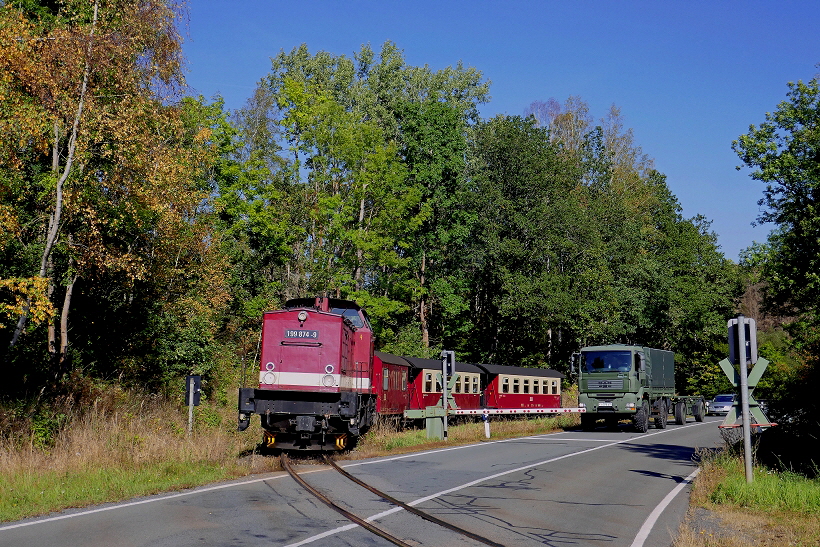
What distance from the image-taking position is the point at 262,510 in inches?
423

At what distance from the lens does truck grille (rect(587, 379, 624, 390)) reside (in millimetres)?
31156

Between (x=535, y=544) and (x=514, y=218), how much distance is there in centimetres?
4259

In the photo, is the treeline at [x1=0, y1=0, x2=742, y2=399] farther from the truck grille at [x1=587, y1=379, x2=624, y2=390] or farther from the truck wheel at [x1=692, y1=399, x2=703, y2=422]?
the truck grille at [x1=587, y1=379, x2=624, y2=390]

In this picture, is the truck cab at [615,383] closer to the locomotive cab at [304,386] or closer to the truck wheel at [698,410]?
the truck wheel at [698,410]

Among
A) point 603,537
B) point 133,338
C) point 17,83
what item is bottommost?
point 603,537

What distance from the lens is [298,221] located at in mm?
46188

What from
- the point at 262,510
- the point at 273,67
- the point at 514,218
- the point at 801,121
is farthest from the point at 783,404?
the point at 273,67

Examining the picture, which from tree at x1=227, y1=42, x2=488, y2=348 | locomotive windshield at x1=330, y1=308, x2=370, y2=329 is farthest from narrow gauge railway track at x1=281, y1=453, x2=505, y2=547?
tree at x1=227, y1=42, x2=488, y2=348

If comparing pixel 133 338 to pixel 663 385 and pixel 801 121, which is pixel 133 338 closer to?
pixel 663 385

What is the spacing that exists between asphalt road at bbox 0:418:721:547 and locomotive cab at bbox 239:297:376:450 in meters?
1.40

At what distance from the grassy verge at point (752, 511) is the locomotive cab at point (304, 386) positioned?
8.44 m

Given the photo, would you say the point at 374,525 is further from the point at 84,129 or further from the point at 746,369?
the point at 84,129

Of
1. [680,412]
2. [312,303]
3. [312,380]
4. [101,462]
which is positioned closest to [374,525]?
[101,462]

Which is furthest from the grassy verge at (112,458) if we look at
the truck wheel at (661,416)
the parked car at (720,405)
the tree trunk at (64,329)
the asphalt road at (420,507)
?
the parked car at (720,405)
